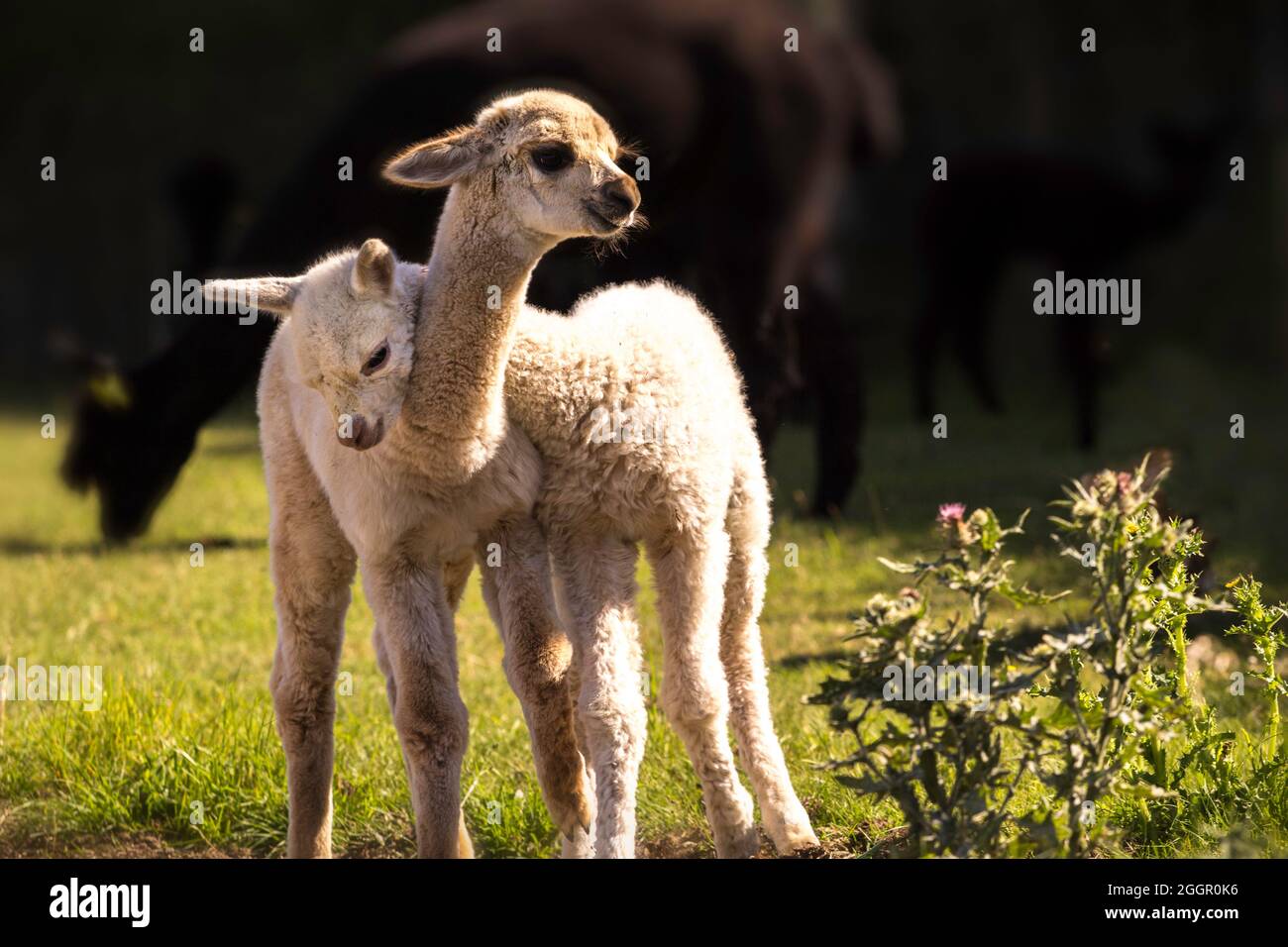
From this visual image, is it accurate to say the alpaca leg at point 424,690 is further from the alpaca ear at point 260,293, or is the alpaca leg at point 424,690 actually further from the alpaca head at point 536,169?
the alpaca head at point 536,169

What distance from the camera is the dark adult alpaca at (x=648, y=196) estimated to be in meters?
6.54

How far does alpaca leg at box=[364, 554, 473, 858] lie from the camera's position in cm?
366

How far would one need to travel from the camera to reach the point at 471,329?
3.65 meters

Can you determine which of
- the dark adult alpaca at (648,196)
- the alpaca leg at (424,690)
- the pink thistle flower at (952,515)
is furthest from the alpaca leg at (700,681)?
the dark adult alpaca at (648,196)

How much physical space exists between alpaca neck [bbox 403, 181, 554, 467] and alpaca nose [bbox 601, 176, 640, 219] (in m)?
0.20

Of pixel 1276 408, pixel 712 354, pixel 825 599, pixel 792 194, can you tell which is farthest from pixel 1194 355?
pixel 712 354

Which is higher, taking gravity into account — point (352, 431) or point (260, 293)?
point (260, 293)

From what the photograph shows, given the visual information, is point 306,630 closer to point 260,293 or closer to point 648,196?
point 260,293

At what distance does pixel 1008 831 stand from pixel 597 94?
3.93 metres

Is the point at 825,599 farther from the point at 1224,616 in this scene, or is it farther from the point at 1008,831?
the point at 1008,831

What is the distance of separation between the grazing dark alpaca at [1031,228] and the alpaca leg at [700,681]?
20.4 feet

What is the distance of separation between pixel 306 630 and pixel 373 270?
961mm

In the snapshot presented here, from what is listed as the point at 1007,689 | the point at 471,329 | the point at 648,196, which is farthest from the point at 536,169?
the point at 648,196

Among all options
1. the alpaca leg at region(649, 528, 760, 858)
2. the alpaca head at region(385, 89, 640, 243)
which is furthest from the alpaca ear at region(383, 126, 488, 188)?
the alpaca leg at region(649, 528, 760, 858)
